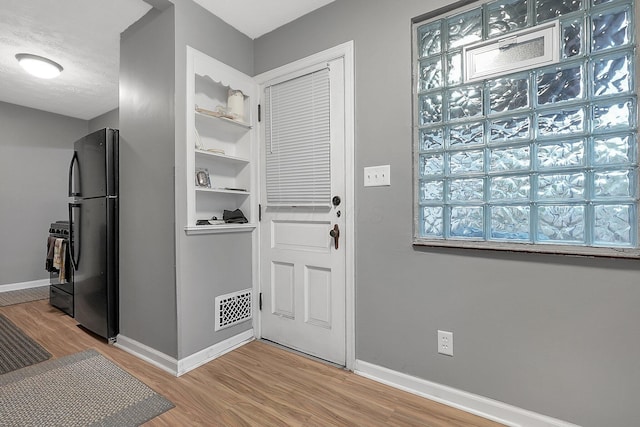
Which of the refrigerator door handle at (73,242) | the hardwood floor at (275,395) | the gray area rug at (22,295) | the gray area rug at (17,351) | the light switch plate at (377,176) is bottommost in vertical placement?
the gray area rug at (22,295)

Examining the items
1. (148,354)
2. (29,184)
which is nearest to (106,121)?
(29,184)

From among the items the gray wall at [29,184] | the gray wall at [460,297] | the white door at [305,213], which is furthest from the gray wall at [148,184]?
the gray wall at [29,184]

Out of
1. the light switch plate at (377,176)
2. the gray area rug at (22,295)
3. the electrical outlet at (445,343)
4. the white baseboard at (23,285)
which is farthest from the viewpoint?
the white baseboard at (23,285)

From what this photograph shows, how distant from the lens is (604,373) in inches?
48.7

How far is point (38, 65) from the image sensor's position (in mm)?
2736

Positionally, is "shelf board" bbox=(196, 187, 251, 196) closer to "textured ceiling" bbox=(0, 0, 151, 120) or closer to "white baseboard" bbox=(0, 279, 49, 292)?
"textured ceiling" bbox=(0, 0, 151, 120)

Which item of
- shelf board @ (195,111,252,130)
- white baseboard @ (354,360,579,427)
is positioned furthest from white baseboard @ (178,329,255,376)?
shelf board @ (195,111,252,130)

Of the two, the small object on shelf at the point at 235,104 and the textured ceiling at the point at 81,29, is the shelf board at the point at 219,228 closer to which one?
the small object on shelf at the point at 235,104

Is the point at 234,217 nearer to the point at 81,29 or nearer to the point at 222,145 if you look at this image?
the point at 222,145

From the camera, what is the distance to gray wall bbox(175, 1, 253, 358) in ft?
6.22

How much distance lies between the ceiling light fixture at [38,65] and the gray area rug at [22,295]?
256cm

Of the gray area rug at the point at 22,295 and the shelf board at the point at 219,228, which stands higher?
the shelf board at the point at 219,228

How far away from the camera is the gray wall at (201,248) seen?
1895 mm

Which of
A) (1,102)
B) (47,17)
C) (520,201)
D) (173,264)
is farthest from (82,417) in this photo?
(1,102)
